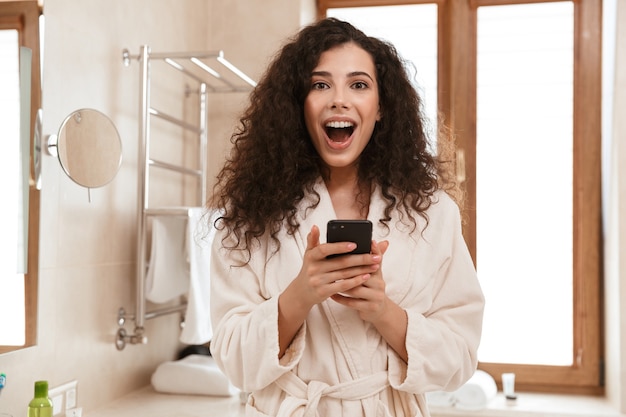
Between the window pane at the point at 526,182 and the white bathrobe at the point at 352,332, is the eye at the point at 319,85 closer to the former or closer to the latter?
the white bathrobe at the point at 352,332

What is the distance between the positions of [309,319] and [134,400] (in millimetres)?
1121

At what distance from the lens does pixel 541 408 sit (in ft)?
7.57

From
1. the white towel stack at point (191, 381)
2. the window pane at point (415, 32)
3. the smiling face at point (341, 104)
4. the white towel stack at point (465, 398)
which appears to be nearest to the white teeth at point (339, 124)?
the smiling face at point (341, 104)

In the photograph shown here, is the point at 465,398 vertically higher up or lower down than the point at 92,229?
lower down

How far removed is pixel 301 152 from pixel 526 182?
63.0 inches

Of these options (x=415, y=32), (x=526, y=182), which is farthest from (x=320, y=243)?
(x=415, y=32)

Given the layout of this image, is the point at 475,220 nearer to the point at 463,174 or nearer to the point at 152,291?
the point at 463,174

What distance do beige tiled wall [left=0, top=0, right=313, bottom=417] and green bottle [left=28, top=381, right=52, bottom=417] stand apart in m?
0.08

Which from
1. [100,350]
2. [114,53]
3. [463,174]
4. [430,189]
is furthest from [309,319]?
[463,174]

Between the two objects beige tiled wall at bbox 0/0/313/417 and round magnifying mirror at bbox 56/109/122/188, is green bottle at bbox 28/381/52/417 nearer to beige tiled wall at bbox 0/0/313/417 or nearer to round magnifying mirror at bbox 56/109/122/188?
beige tiled wall at bbox 0/0/313/417

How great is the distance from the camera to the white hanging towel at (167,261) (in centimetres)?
208

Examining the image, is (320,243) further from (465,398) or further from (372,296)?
(465,398)

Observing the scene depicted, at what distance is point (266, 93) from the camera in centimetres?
126

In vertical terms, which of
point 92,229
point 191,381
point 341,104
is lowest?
point 191,381
